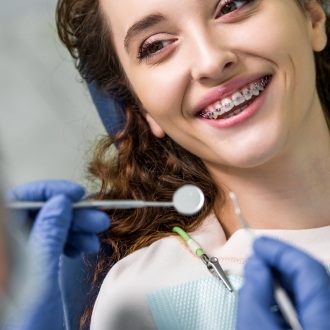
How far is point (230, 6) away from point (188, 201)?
466 mm

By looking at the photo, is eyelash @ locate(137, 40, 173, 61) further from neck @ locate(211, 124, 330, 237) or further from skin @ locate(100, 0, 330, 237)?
neck @ locate(211, 124, 330, 237)

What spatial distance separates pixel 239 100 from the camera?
139 centimetres

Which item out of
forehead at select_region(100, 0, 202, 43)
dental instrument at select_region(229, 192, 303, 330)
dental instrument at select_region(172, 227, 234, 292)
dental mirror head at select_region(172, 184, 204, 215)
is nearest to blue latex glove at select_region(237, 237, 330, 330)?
dental instrument at select_region(229, 192, 303, 330)

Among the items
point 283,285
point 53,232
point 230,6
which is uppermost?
point 230,6

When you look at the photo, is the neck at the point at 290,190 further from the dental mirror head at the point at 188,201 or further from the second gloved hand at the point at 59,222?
the second gloved hand at the point at 59,222

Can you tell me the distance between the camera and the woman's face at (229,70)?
1.36 meters

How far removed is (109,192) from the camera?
1760 mm

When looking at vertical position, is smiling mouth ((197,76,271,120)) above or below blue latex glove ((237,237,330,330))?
above

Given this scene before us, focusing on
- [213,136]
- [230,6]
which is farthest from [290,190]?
[230,6]

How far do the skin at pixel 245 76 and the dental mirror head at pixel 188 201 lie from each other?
0.57ft

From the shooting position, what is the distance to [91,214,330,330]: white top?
1.40 m

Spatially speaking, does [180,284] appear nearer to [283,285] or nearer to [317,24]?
[283,285]

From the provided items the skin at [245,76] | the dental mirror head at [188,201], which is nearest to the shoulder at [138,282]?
the skin at [245,76]

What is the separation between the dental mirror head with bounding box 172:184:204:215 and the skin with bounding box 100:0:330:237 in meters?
0.17
